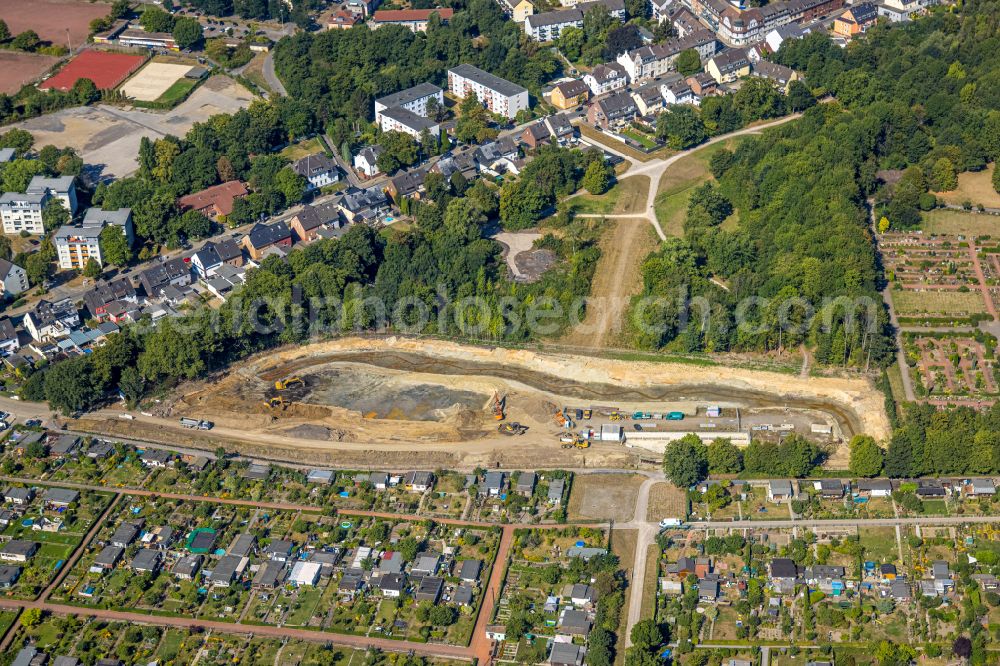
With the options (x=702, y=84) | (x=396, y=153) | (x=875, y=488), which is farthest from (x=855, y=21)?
(x=875, y=488)

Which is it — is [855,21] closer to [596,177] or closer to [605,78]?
[605,78]

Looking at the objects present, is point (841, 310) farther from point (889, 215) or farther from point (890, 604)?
point (890, 604)

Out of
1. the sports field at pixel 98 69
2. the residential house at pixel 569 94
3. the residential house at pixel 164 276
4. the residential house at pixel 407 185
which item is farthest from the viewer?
the sports field at pixel 98 69

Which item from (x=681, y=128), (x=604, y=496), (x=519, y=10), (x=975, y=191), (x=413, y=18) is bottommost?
(x=604, y=496)

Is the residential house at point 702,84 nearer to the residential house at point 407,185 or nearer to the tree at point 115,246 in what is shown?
the residential house at point 407,185

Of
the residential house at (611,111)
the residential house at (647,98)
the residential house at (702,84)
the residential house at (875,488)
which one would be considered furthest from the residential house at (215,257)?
the residential house at (875,488)

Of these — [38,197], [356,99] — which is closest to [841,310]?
[356,99]

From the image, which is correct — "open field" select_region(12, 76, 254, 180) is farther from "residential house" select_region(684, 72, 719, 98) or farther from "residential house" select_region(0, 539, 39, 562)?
"residential house" select_region(0, 539, 39, 562)
